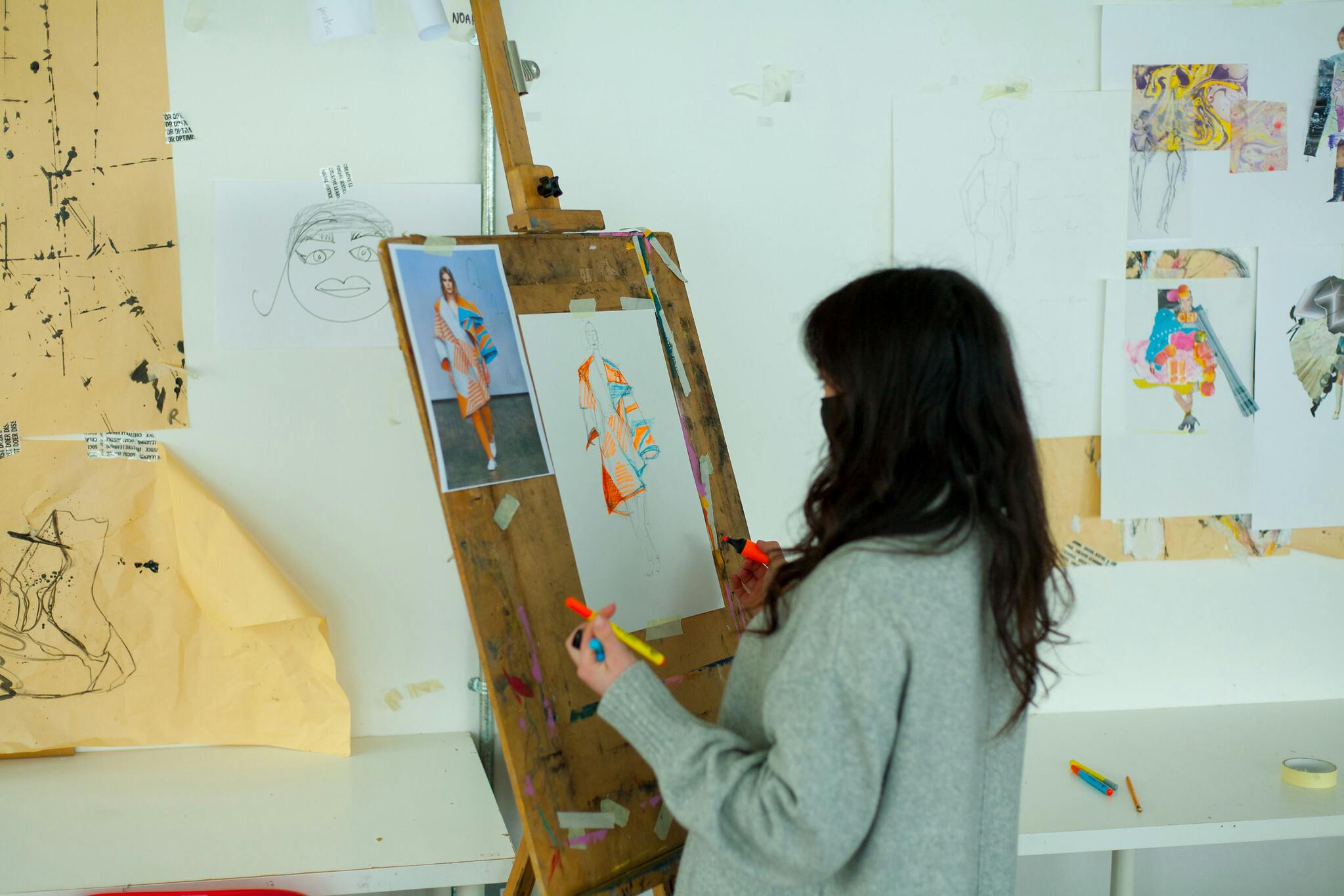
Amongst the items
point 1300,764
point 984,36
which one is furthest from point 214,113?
point 1300,764

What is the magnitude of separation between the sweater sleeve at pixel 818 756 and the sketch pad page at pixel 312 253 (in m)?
1.10

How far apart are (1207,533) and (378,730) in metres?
1.65

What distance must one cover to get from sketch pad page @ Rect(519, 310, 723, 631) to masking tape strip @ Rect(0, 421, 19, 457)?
95 centimetres

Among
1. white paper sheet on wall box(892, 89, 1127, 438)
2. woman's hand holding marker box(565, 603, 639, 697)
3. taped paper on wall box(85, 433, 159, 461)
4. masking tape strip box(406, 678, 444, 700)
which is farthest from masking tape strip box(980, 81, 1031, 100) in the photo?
taped paper on wall box(85, 433, 159, 461)

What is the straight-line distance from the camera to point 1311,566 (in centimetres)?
195

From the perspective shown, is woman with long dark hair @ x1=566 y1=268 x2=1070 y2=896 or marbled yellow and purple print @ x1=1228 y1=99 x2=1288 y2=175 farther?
marbled yellow and purple print @ x1=1228 y1=99 x2=1288 y2=175

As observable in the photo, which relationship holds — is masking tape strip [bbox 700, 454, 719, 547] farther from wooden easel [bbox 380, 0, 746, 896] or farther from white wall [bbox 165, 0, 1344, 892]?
white wall [bbox 165, 0, 1344, 892]

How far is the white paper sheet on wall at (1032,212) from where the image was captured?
1.81m

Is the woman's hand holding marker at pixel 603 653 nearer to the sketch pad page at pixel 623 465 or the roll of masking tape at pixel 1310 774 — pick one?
the sketch pad page at pixel 623 465

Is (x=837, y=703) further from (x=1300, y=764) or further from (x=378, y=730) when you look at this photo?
(x=1300, y=764)

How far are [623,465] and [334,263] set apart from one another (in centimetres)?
70

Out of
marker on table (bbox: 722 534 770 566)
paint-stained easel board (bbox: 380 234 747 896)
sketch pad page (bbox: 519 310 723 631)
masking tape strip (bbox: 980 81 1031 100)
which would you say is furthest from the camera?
masking tape strip (bbox: 980 81 1031 100)

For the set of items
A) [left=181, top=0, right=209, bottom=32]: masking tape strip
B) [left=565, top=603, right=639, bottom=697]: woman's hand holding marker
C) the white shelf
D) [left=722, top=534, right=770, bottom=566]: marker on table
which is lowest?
the white shelf

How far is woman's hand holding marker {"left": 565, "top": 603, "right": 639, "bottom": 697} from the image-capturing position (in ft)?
2.99
